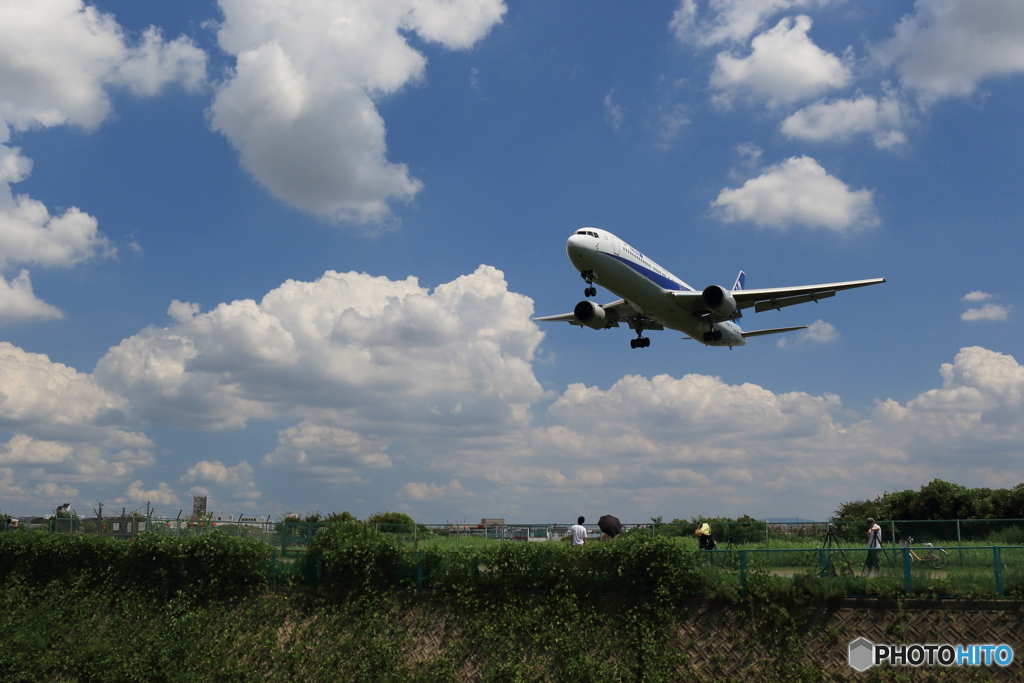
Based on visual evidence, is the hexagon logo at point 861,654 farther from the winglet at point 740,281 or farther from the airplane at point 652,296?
the winglet at point 740,281

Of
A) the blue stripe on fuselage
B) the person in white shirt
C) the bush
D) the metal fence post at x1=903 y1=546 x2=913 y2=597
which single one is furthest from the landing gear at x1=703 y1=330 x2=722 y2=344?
the metal fence post at x1=903 y1=546 x2=913 y2=597

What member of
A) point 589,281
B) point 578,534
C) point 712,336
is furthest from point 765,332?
point 578,534

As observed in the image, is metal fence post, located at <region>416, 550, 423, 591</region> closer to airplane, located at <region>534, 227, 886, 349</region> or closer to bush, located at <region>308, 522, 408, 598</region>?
bush, located at <region>308, 522, 408, 598</region>

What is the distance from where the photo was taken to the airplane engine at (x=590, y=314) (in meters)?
41.8

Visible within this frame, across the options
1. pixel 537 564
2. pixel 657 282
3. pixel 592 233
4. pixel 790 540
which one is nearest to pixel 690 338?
pixel 657 282

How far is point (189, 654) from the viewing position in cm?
2330

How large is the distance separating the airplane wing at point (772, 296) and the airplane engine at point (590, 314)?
4480 millimetres

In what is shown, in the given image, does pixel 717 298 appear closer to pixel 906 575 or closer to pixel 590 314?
pixel 590 314

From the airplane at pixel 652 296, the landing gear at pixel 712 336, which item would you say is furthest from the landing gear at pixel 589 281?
the landing gear at pixel 712 336

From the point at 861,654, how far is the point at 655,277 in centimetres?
2442

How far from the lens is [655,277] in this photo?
3916cm

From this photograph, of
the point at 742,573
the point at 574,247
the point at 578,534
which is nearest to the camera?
the point at 742,573

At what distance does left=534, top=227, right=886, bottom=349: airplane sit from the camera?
117ft

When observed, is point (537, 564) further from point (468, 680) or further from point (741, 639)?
point (741, 639)
